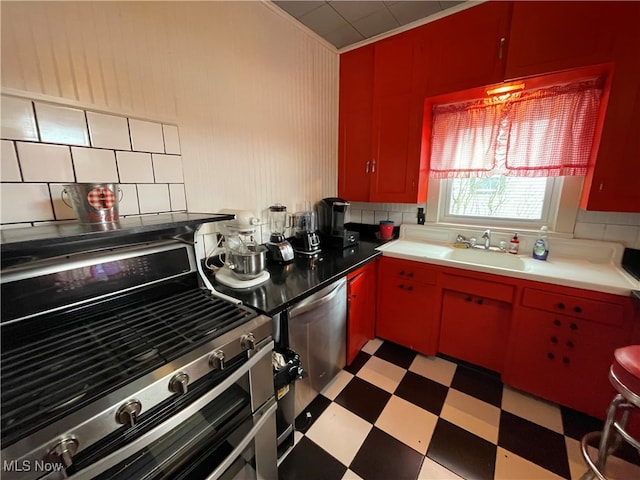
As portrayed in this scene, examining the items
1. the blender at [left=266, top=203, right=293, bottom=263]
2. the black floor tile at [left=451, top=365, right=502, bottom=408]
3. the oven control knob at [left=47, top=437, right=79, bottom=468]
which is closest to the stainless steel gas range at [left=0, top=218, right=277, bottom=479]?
the oven control knob at [left=47, top=437, right=79, bottom=468]

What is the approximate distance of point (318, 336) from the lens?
1.40 metres

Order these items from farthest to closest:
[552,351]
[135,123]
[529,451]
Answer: [552,351], [529,451], [135,123]

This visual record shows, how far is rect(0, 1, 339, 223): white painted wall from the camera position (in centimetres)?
90

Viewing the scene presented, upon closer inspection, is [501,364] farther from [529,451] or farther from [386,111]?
[386,111]

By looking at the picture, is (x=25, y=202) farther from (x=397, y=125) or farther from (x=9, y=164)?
(x=397, y=125)

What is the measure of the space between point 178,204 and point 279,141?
2.76ft

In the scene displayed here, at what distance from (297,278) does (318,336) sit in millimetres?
338

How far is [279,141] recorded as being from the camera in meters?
1.82

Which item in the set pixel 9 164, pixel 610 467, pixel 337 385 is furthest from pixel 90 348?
pixel 610 467

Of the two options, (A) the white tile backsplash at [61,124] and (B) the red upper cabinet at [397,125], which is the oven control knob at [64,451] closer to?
(A) the white tile backsplash at [61,124]

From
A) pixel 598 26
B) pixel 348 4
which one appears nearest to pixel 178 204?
pixel 348 4

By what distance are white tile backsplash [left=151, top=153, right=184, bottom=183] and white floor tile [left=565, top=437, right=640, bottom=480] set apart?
228cm

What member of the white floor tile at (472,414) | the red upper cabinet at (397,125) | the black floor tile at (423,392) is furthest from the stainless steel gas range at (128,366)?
the red upper cabinet at (397,125)

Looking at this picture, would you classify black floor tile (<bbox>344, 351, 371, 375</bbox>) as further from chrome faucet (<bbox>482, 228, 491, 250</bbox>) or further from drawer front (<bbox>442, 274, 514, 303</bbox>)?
chrome faucet (<bbox>482, 228, 491, 250</bbox>)
